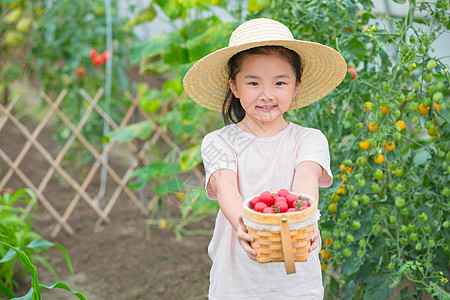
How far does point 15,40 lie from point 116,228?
2058 mm

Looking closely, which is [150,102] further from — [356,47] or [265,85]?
[265,85]

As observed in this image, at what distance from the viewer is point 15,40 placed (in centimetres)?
415

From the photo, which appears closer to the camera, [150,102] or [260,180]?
[260,180]

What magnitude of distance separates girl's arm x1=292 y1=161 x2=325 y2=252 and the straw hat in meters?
0.23

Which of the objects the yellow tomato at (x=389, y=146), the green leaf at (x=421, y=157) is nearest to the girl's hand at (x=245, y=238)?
the yellow tomato at (x=389, y=146)

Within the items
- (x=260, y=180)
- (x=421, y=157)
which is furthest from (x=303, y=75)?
(x=421, y=157)

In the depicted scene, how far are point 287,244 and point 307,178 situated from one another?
213 mm

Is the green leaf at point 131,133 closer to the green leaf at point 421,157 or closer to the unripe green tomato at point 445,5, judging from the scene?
the green leaf at point 421,157

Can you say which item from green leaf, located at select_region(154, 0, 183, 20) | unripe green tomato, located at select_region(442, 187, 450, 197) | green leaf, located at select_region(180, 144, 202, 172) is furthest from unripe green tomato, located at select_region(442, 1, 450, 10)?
green leaf, located at select_region(154, 0, 183, 20)

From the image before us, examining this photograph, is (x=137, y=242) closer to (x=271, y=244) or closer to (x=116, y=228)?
(x=116, y=228)

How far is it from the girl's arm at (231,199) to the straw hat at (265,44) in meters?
0.25

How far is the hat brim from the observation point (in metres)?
1.12

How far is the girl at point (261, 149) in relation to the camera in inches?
42.8

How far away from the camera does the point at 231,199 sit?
1.06m
